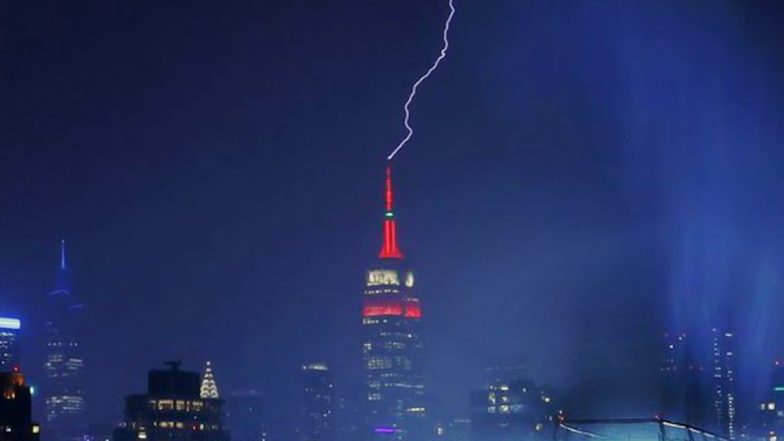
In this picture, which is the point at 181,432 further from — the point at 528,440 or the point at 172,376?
the point at 528,440

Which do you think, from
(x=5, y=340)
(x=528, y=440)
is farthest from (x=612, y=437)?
(x=5, y=340)

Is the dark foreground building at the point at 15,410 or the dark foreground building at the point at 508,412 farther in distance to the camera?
the dark foreground building at the point at 508,412

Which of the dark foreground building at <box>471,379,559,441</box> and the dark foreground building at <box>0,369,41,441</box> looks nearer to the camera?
the dark foreground building at <box>0,369,41,441</box>

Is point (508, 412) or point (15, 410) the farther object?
point (508, 412)

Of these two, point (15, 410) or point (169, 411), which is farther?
point (169, 411)
